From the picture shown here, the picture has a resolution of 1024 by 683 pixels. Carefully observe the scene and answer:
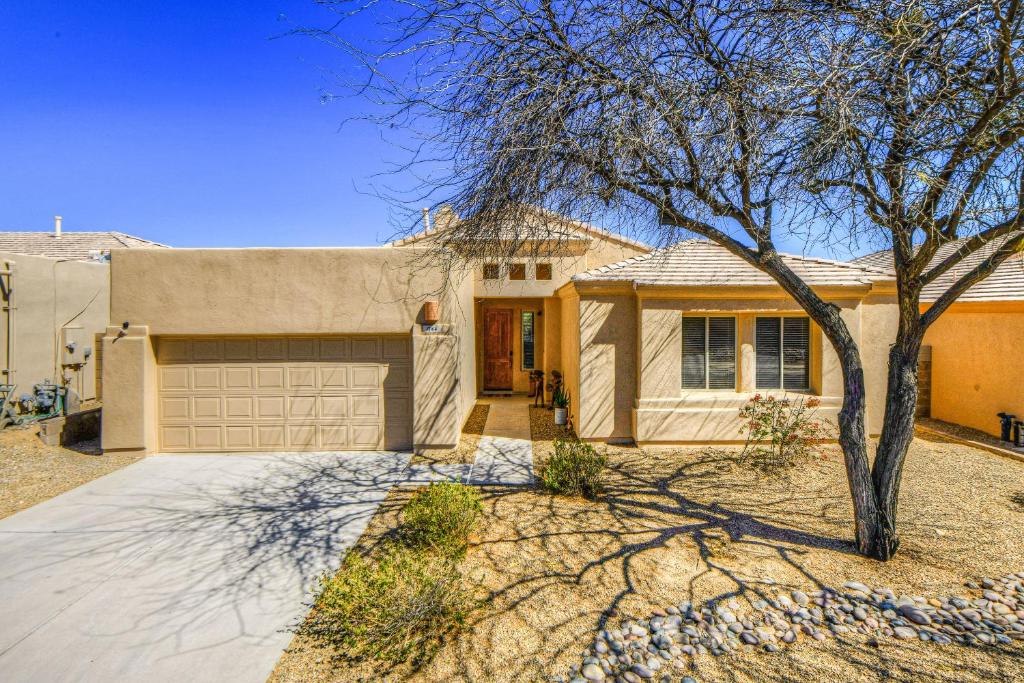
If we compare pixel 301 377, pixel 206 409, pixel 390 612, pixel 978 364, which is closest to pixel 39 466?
pixel 206 409

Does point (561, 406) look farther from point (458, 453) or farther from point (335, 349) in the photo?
point (335, 349)

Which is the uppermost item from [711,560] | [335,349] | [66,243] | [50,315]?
[66,243]

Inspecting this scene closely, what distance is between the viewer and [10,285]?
13.0 metres

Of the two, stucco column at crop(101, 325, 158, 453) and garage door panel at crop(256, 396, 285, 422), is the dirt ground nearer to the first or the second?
garage door panel at crop(256, 396, 285, 422)

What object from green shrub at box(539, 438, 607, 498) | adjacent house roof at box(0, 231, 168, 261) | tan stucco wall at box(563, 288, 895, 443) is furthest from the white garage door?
adjacent house roof at box(0, 231, 168, 261)

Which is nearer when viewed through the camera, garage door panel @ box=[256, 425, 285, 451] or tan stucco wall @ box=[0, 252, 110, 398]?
garage door panel @ box=[256, 425, 285, 451]

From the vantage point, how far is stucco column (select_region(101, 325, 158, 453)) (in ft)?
30.8

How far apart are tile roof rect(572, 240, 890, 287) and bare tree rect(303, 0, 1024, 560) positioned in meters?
3.68

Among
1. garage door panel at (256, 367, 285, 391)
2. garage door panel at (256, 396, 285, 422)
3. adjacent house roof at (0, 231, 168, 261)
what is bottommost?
garage door panel at (256, 396, 285, 422)

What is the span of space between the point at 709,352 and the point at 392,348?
6.69 metres

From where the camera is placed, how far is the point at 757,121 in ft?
16.9

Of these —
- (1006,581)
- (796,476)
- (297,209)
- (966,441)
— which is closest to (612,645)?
(1006,581)

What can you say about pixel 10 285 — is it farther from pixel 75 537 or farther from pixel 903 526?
pixel 903 526

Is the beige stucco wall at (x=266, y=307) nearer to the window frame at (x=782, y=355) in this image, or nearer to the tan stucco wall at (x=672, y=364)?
the tan stucco wall at (x=672, y=364)
